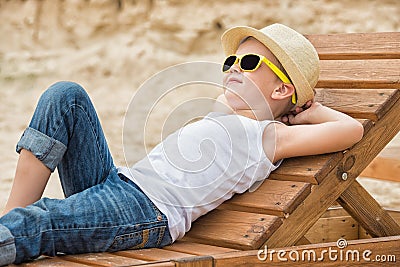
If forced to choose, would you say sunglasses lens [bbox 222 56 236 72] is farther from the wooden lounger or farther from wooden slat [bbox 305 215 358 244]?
wooden slat [bbox 305 215 358 244]

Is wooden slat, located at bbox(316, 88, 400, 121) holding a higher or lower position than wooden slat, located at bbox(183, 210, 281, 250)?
higher

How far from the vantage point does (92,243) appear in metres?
2.23

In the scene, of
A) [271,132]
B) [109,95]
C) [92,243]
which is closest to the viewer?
[92,243]

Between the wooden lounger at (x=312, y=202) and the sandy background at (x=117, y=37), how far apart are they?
4011 millimetres

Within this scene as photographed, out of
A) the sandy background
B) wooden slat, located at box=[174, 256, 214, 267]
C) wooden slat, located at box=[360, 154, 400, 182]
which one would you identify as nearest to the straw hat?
wooden slat, located at box=[174, 256, 214, 267]

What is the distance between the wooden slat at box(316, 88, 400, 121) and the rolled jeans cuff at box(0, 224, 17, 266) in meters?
1.09

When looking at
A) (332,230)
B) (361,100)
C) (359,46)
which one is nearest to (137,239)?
(361,100)

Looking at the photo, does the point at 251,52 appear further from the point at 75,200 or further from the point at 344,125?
the point at 75,200

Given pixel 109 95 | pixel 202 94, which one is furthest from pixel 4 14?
pixel 202 94

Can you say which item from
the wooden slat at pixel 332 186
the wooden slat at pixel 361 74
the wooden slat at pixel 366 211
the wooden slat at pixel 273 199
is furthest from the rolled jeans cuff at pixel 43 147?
the wooden slat at pixel 361 74

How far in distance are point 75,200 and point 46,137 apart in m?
0.18

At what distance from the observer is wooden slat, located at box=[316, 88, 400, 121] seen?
8.38ft

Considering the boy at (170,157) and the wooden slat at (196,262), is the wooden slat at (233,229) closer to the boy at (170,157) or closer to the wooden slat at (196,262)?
Result: the boy at (170,157)

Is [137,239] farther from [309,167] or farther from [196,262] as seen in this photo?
[309,167]
